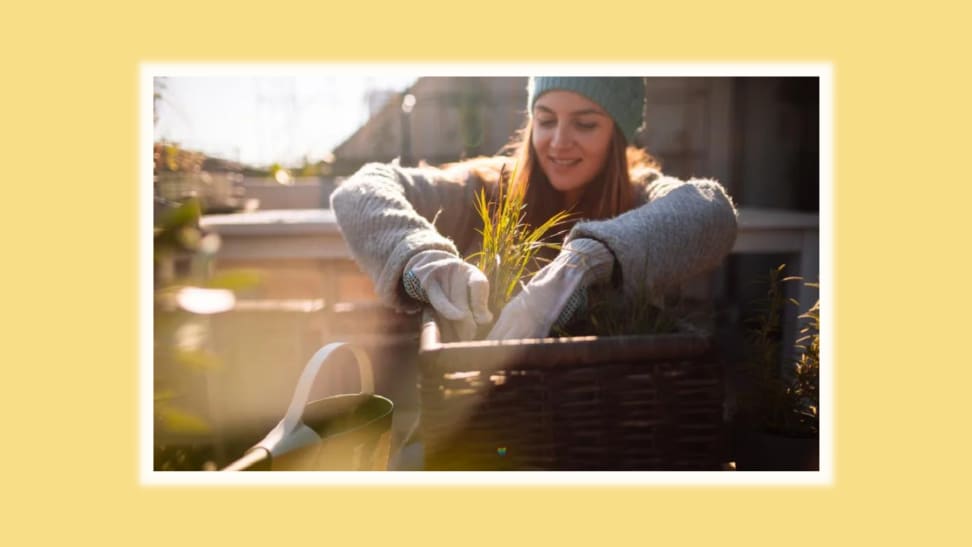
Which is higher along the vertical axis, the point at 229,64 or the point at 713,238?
the point at 229,64

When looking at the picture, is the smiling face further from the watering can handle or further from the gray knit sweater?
the watering can handle

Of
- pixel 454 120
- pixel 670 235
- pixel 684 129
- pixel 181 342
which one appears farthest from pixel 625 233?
pixel 684 129

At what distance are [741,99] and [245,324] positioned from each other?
2293mm

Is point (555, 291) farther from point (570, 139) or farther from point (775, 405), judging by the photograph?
point (570, 139)

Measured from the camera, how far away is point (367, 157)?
2.57 m

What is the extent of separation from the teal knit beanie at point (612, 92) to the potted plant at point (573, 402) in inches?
25.2

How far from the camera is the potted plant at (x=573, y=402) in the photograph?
70 centimetres

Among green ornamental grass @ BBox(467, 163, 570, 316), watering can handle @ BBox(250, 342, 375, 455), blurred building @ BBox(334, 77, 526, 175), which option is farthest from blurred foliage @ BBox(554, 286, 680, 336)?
blurred building @ BBox(334, 77, 526, 175)

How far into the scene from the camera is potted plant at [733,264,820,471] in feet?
2.96

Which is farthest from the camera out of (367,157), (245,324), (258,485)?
(367,157)

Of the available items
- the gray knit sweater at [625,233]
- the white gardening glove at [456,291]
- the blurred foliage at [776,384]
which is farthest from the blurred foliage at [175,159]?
the blurred foliage at [776,384]

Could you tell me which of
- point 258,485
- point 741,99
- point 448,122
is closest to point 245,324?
point 448,122

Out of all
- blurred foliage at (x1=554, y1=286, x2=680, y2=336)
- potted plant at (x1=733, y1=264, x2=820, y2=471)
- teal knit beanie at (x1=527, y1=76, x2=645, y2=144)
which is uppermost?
teal knit beanie at (x1=527, y1=76, x2=645, y2=144)
